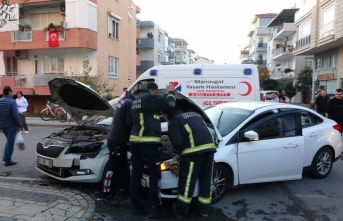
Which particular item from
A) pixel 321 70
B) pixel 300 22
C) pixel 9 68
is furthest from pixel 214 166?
pixel 300 22

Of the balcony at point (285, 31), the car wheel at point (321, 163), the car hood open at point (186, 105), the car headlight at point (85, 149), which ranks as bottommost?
the car wheel at point (321, 163)

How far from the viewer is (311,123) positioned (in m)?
6.28

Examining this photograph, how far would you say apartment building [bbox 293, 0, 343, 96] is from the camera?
20969 mm

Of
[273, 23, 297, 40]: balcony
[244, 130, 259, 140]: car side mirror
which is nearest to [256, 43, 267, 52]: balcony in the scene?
[273, 23, 297, 40]: balcony

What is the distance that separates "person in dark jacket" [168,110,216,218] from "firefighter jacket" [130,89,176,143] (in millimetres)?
212

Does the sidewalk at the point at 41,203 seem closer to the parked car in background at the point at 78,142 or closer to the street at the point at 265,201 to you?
the street at the point at 265,201

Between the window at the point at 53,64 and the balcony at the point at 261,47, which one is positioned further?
the balcony at the point at 261,47

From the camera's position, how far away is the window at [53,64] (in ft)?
72.7

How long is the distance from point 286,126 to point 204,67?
532 cm

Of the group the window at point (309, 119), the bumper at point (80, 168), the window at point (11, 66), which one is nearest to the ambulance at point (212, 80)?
the window at point (309, 119)

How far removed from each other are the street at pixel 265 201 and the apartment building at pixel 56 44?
47.9 ft

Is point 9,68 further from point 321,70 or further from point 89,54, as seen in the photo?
point 321,70

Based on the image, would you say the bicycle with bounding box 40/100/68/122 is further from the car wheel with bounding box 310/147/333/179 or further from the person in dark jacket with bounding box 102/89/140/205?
the car wheel with bounding box 310/147/333/179

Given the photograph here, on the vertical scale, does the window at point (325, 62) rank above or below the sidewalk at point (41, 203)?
above
